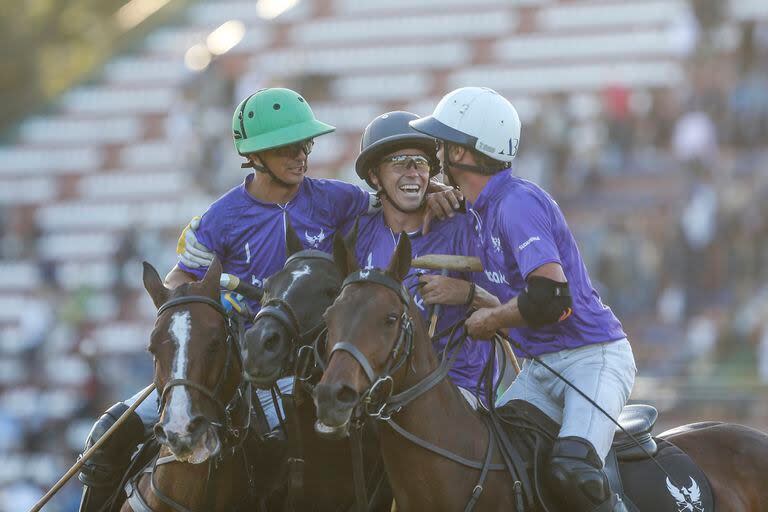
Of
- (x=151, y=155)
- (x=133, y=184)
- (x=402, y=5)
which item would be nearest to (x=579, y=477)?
(x=133, y=184)

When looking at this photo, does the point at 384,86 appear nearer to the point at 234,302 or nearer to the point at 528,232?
the point at 234,302

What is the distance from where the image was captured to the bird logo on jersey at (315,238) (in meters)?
6.80

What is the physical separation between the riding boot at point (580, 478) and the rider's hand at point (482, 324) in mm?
555

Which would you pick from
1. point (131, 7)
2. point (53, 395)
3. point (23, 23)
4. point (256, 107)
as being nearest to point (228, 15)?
point (131, 7)

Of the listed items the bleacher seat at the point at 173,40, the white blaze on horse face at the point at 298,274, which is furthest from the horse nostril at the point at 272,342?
the bleacher seat at the point at 173,40

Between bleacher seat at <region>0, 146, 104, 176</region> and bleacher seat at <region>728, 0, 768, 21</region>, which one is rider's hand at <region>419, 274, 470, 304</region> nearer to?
bleacher seat at <region>728, 0, 768, 21</region>

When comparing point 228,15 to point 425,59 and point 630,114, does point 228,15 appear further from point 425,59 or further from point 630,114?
point 630,114

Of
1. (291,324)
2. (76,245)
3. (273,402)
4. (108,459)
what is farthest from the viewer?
(76,245)

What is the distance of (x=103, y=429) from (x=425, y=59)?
662 inches

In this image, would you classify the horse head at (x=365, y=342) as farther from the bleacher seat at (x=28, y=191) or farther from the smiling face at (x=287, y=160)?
the bleacher seat at (x=28, y=191)

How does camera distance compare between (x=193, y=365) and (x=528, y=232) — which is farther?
(x=528, y=232)

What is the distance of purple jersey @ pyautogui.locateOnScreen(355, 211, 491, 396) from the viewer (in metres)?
6.48

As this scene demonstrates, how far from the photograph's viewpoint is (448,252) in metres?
6.51

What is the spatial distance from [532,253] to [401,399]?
840mm
